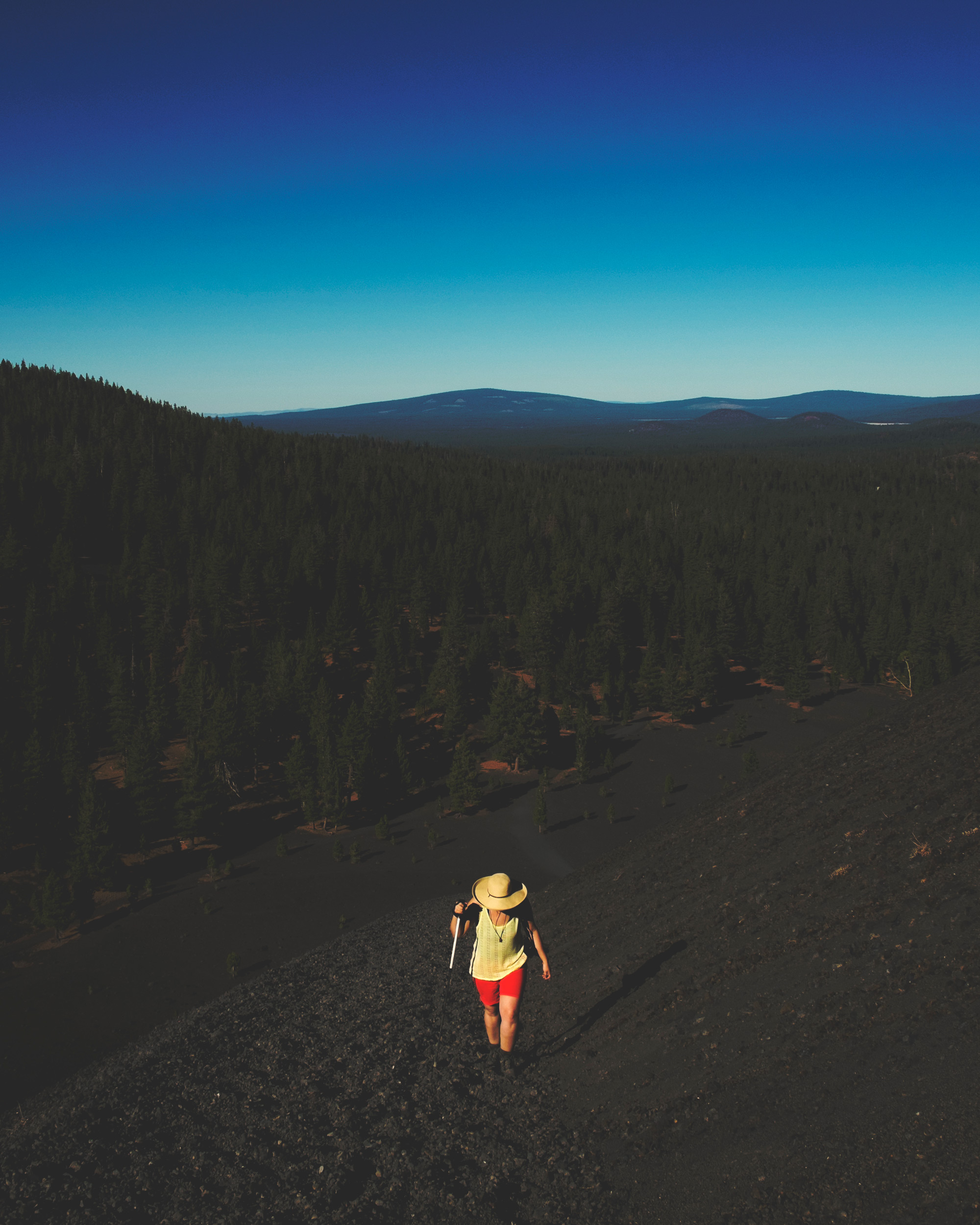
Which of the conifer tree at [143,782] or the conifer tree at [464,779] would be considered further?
the conifer tree at [464,779]

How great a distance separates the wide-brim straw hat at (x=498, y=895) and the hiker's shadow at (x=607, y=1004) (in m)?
3.81

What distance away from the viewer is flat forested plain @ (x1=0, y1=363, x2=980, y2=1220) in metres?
48.2

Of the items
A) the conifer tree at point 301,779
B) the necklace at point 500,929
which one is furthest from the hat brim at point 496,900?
the conifer tree at point 301,779

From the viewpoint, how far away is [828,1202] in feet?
25.3

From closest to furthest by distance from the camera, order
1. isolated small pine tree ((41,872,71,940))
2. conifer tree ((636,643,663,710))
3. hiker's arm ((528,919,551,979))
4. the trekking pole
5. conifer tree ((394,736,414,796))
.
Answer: hiker's arm ((528,919,551,979)) → the trekking pole → isolated small pine tree ((41,872,71,940)) → conifer tree ((394,736,414,796)) → conifer tree ((636,643,663,710))

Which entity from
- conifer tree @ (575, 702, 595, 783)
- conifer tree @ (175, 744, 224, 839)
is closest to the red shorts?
conifer tree @ (175, 744, 224, 839)

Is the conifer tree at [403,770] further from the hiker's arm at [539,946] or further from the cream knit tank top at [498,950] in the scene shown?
the hiker's arm at [539,946]

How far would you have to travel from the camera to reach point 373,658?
90.8 metres

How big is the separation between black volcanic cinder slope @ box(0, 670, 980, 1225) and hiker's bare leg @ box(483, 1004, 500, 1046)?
2.19 feet

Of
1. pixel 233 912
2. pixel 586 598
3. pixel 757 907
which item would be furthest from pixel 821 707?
pixel 757 907

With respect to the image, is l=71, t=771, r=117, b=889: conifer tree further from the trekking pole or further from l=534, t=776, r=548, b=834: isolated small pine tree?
the trekking pole

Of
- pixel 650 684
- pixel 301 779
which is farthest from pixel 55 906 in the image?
pixel 650 684

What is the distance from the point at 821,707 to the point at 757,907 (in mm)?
75597

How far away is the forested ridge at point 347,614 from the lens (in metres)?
56.9
